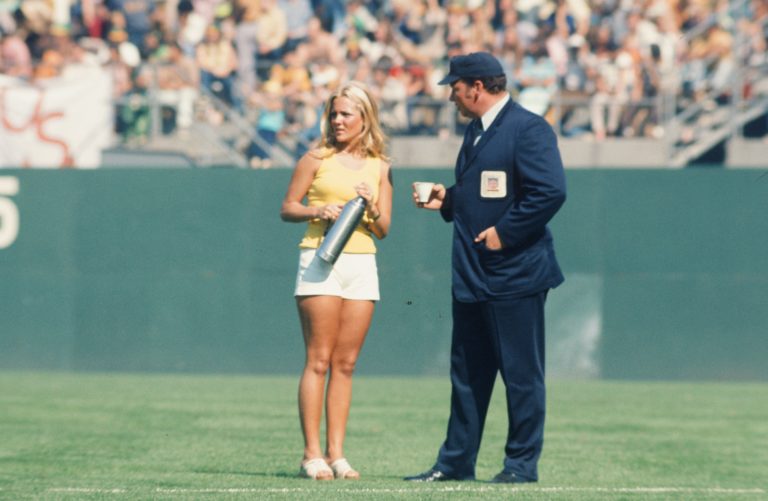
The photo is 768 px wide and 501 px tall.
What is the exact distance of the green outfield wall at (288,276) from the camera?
47.8 feet

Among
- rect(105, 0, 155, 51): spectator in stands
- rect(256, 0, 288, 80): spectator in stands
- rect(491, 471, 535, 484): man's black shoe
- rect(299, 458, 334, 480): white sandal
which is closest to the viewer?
rect(491, 471, 535, 484): man's black shoe

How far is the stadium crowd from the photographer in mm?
16625

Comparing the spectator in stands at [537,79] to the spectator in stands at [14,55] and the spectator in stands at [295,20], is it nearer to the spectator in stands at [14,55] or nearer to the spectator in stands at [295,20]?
the spectator in stands at [295,20]

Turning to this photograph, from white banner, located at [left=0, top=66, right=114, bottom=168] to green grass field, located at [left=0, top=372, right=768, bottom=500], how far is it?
245cm

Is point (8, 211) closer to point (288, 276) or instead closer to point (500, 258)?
point (288, 276)

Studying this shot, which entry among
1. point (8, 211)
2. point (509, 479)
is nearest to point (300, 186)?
point (509, 479)

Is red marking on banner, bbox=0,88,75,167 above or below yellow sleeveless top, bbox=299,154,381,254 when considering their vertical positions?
above

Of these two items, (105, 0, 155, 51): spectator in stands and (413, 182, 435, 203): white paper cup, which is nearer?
(413, 182, 435, 203): white paper cup

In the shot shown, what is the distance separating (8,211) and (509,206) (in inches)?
357

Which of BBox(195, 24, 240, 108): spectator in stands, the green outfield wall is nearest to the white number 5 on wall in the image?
the green outfield wall

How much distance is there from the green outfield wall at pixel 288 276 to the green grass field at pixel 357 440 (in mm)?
363

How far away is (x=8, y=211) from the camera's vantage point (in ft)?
49.5

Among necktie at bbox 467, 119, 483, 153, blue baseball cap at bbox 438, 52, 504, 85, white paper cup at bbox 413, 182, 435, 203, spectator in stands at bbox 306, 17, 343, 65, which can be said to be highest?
spectator in stands at bbox 306, 17, 343, 65

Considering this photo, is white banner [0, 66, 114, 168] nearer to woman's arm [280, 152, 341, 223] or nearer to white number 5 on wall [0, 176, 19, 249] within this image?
white number 5 on wall [0, 176, 19, 249]
